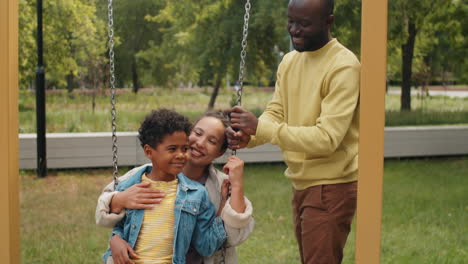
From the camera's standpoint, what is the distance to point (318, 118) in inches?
112

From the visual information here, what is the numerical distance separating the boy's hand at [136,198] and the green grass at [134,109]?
690cm

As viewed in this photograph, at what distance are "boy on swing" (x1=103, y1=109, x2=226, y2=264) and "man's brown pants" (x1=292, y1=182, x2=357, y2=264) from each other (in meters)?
0.43

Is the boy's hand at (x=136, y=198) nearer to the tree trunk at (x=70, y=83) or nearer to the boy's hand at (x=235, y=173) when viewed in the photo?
the boy's hand at (x=235, y=173)

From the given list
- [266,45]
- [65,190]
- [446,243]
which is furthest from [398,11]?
[65,190]

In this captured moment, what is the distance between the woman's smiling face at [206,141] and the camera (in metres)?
2.94

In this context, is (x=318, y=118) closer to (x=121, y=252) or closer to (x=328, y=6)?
(x=328, y=6)

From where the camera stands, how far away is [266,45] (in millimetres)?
9609

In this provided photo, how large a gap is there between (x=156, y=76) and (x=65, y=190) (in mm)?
3190

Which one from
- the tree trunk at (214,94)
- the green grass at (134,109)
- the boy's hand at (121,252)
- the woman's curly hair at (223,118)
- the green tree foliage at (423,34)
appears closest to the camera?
the boy's hand at (121,252)

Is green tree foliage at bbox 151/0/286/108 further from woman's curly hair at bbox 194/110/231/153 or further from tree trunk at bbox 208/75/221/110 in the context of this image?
woman's curly hair at bbox 194/110/231/153

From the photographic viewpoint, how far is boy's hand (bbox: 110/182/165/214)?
2.78 meters

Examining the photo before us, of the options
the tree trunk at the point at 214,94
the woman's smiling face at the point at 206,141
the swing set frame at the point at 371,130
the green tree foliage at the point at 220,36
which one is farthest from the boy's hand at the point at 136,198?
the tree trunk at the point at 214,94

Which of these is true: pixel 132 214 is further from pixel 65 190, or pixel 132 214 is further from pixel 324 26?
pixel 65 190

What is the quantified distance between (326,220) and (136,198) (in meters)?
0.87
